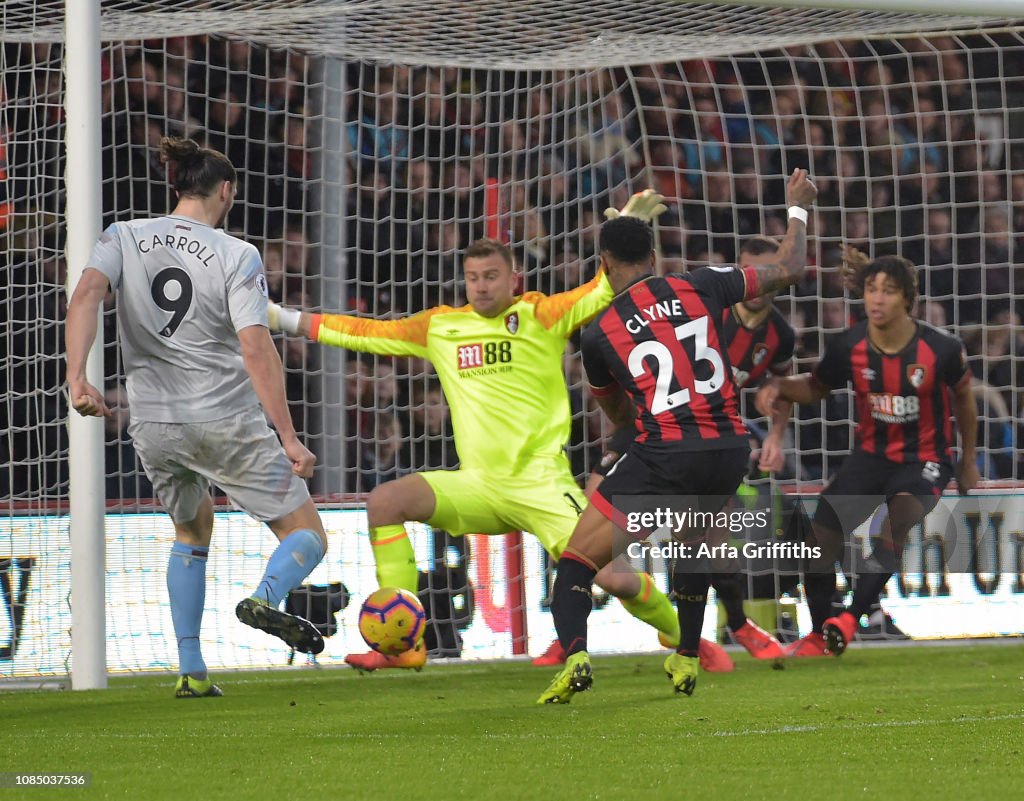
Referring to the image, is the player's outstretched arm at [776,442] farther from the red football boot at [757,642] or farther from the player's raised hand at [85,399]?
the player's raised hand at [85,399]

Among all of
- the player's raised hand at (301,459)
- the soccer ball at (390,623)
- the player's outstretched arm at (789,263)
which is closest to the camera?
the player's raised hand at (301,459)

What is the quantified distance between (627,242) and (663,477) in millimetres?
857

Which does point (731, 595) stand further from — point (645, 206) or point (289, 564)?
point (289, 564)

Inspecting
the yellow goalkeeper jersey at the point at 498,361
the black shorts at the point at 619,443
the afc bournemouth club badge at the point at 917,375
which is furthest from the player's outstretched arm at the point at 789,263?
the afc bournemouth club badge at the point at 917,375

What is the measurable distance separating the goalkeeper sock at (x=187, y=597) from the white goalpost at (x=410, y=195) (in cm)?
49

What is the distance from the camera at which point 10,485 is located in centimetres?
715

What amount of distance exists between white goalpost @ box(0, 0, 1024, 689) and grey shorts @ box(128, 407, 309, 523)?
2.46 ft

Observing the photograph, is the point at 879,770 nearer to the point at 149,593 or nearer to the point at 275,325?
the point at 275,325

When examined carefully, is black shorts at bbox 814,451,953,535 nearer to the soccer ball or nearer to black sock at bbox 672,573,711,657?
black sock at bbox 672,573,711,657

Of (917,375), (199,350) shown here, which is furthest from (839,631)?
(199,350)

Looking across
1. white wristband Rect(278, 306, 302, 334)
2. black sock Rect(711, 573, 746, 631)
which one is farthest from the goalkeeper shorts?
black sock Rect(711, 573, 746, 631)

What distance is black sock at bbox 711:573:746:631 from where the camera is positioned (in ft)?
24.2

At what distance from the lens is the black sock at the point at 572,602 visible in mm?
5223

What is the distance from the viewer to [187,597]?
5957 mm
